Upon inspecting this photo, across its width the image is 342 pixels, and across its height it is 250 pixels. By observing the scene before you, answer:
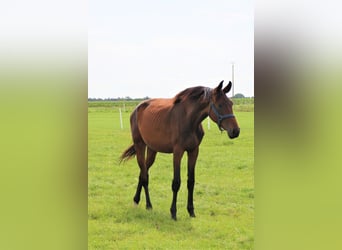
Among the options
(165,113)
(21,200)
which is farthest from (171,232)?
(21,200)

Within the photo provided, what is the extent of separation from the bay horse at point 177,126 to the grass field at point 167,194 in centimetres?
4

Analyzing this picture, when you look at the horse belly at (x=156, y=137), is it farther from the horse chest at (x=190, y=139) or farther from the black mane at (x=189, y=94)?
the black mane at (x=189, y=94)

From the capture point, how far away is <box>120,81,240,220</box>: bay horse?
7.09 feet

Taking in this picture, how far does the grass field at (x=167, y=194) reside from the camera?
2.19m

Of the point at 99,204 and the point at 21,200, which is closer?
the point at 21,200

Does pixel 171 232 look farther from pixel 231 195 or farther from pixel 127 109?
pixel 127 109

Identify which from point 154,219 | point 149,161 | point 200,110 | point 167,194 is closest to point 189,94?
point 200,110

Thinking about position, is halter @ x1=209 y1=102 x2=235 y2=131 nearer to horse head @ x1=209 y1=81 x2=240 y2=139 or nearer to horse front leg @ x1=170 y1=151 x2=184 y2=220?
horse head @ x1=209 y1=81 x2=240 y2=139

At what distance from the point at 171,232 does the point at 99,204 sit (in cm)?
41

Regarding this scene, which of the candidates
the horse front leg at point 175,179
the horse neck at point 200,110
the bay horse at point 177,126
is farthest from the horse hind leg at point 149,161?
the horse neck at point 200,110

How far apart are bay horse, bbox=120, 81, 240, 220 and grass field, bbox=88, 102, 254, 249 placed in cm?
4

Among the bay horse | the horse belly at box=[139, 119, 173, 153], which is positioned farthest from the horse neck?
the horse belly at box=[139, 119, 173, 153]

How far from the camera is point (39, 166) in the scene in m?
2.14

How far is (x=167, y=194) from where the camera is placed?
91.4 inches
